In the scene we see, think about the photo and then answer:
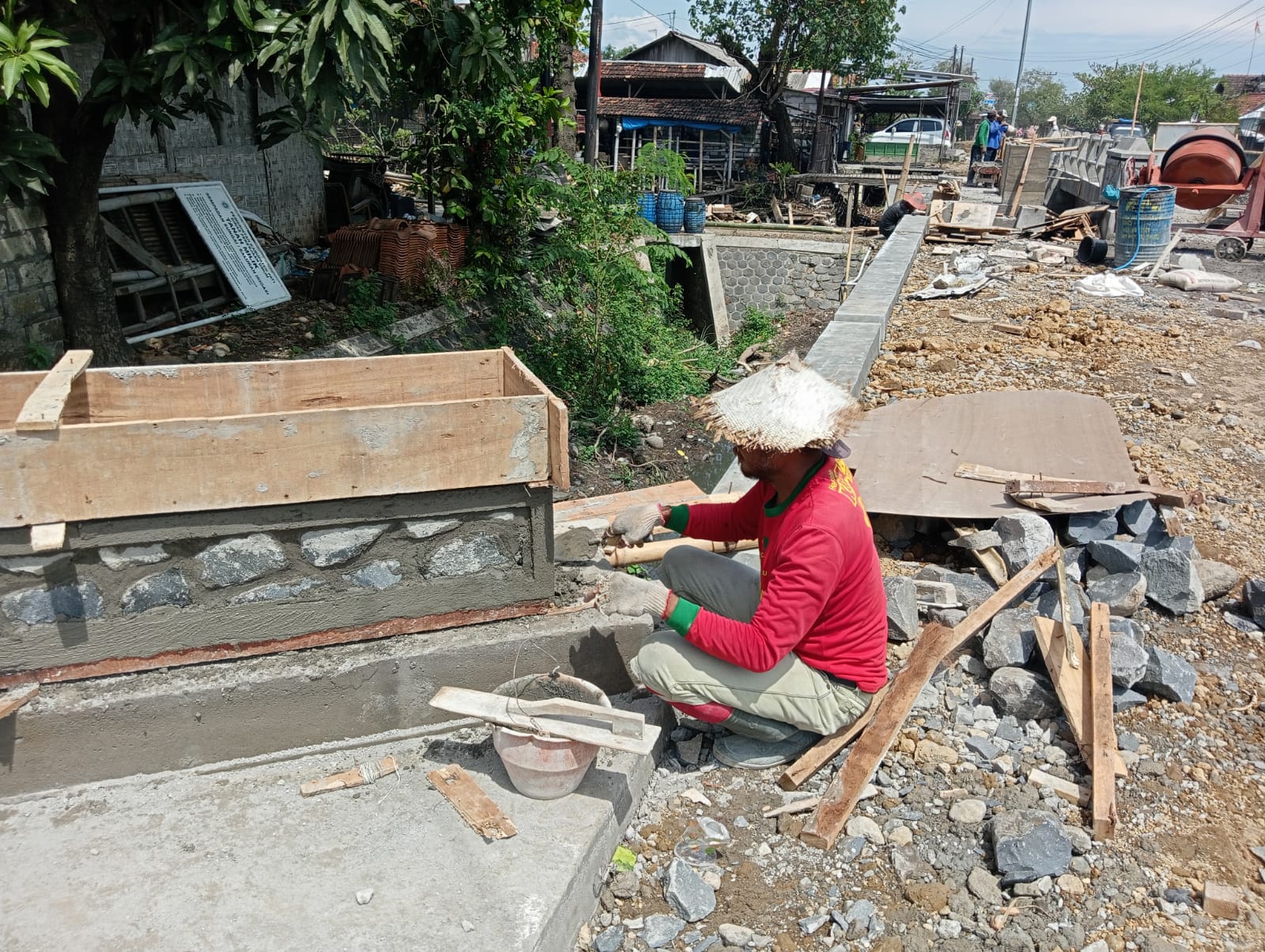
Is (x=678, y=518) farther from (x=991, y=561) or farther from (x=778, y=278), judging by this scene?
(x=778, y=278)

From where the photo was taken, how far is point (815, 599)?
9.52 feet

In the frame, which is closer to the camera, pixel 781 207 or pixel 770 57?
pixel 781 207

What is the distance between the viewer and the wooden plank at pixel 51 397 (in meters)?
2.60

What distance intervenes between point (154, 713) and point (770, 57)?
1062 inches

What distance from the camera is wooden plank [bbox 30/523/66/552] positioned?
2656 mm

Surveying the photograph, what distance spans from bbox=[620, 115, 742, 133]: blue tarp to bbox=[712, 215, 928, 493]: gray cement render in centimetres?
1417

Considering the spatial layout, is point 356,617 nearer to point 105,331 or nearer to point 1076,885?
point 1076,885

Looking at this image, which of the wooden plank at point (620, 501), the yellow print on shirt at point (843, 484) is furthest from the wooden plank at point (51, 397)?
the yellow print on shirt at point (843, 484)

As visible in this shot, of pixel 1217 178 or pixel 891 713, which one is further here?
pixel 1217 178

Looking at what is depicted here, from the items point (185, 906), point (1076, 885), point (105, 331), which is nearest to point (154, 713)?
point (185, 906)

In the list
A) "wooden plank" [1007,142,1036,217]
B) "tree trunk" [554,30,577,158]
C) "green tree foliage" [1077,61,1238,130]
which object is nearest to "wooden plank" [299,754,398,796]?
"tree trunk" [554,30,577,158]

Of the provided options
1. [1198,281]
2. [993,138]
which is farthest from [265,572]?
[993,138]

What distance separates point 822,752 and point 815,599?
0.69 m

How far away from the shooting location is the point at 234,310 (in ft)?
28.4
